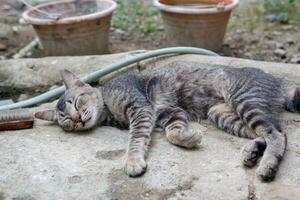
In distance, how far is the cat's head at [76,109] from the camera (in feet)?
11.7

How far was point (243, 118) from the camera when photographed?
3.39 meters

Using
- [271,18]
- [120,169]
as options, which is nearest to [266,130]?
[120,169]

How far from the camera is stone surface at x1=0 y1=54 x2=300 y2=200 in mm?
2805

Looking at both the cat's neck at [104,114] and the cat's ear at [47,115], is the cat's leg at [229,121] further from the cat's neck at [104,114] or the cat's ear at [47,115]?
the cat's ear at [47,115]

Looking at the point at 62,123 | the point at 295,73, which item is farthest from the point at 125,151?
the point at 295,73

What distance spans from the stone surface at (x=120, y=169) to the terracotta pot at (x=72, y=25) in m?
1.87

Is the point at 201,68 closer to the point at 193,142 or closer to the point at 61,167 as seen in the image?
the point at 193,142

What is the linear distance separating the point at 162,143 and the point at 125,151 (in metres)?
0.27

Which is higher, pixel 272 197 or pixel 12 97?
pixel 272 197

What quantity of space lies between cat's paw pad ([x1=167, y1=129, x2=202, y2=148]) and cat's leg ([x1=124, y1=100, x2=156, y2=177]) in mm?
196

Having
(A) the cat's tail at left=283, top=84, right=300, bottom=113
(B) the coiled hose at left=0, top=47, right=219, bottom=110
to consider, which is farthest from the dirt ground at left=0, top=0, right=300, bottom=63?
(A) the cat's tail at left=283, top=84, right=300, bottom=113

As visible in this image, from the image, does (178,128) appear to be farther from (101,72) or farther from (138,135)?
(101,72)

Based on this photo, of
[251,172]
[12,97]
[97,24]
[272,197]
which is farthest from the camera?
[97,24]

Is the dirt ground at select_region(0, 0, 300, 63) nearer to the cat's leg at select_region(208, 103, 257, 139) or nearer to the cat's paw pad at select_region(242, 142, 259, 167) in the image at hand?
the cat's leg at select_region(208, 103, 257, 139)
